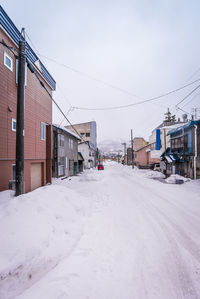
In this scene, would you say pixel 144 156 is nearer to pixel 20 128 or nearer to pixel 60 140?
pixel 60 140

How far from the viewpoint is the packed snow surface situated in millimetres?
2455

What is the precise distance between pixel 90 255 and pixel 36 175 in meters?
9.26

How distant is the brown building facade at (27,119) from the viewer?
24.4ft

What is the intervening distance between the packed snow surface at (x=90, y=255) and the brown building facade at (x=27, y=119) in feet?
13.6

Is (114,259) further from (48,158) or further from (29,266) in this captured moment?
(48,158)

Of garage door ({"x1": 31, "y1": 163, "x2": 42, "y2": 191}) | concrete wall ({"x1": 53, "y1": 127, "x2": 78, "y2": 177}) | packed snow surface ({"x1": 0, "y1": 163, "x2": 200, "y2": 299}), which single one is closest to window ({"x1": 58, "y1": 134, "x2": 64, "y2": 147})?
concrete wall ({"x1": 53, "y1": 127, "x2": 78, "y2": 177})

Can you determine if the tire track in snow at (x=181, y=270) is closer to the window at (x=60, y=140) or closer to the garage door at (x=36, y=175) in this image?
the garage door at (x=36, y=175)

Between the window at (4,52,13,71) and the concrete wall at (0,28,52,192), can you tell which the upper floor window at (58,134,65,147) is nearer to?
the concrete wall at (0,28,52,192)

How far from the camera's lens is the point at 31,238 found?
3207mm

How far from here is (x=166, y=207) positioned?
278 inches

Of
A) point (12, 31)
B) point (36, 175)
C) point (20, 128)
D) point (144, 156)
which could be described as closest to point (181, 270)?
point (20, 128)

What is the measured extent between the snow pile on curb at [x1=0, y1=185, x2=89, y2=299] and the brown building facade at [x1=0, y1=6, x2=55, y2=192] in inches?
158

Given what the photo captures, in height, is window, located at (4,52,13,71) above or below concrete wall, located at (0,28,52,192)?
Result: above

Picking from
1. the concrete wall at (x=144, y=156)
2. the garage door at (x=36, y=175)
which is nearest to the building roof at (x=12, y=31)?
the garage door at (x=36, y=175)
